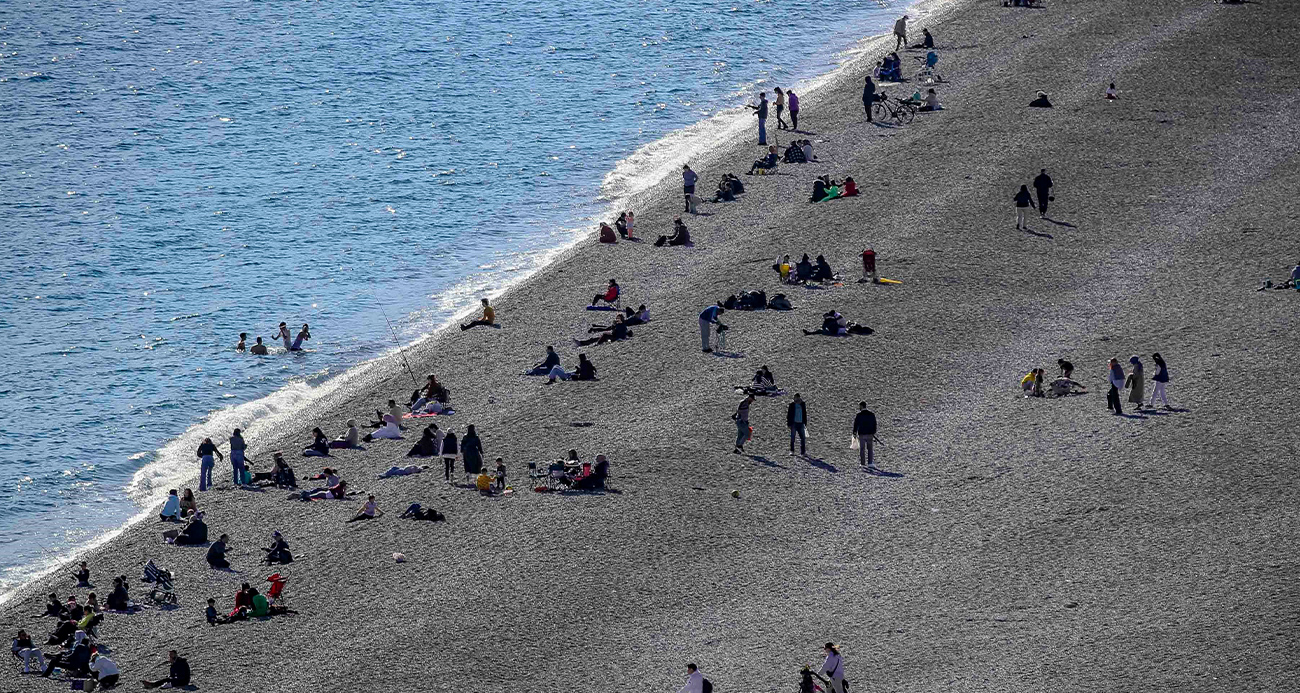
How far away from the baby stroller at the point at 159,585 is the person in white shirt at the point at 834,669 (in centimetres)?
1344

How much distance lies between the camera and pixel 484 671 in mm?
27625

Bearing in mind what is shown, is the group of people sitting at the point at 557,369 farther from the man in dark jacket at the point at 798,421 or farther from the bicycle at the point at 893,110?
the bicycle at the point at 893,110

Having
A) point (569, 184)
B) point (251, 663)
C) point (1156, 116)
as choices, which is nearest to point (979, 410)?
point (251, 663)

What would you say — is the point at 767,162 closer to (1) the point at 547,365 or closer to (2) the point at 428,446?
(1) the point at 547,365

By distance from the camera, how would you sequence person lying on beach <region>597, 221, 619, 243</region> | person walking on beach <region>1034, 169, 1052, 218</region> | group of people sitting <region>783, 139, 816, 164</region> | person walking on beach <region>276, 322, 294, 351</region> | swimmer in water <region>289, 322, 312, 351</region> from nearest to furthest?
1. person walking on beach <region>1034, 169, 1052, 218</region>
2. person walking on beach <region>276, 322, 294, 351</region>
3. swimmer in water <region>289, 322, 312, 351</region>
4. person lying on beach <region>597, 221, 619, 243</region>
5. group of people sitting <region>783, 139, 816, 164</region>

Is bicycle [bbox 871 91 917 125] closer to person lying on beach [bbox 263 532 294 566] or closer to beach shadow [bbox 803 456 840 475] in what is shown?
beach shadow [bbox 803 456 840 475]

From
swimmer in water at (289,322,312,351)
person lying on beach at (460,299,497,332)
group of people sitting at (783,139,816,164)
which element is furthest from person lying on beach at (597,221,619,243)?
swimmer in water at (289,322,312,351)

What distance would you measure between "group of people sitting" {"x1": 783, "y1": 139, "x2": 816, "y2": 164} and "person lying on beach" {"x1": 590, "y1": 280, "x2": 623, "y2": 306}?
1155 centimetres

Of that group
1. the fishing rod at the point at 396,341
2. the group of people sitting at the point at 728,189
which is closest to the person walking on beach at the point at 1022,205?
the group of people sitting at the point at 728,189

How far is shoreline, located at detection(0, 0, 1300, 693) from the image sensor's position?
27500 millimetres

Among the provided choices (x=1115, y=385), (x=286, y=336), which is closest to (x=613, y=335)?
(x=286, y=336)

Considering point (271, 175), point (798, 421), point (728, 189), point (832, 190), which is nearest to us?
point (798, 421)

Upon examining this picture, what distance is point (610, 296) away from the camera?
45.3 meters

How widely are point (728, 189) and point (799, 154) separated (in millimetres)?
3881
